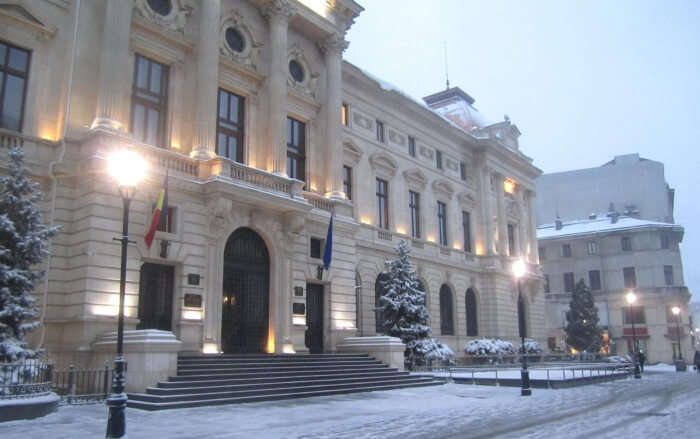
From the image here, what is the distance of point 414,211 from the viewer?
4272cm

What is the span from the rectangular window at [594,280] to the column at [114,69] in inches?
2409

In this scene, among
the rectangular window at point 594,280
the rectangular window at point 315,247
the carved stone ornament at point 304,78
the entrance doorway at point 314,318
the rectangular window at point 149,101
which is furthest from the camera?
the rectangular window at point 594,280

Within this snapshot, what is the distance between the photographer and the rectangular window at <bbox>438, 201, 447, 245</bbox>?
148 feet

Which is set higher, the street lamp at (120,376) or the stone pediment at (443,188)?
the stone pediment at (443,188)

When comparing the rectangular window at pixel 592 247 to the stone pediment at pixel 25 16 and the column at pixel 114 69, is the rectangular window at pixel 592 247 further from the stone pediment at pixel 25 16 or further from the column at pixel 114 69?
the stone pediment at pixel 25 16

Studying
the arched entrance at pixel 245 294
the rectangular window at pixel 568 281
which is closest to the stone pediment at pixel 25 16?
the arched entrance at pixel 245 294

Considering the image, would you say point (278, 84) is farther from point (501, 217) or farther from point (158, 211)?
point (501, 217)

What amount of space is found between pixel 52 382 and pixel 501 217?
39.5m

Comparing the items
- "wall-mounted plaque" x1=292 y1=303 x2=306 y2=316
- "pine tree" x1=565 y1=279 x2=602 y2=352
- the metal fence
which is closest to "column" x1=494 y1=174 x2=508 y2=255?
"pine tree" x1=565 y1=279 x2=602 y2=352

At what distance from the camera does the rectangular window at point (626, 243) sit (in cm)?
7000

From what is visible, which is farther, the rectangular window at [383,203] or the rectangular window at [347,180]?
the rectangular window at [383,203]

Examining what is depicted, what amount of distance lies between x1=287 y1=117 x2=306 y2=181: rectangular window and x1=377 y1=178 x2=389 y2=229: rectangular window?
9.26m

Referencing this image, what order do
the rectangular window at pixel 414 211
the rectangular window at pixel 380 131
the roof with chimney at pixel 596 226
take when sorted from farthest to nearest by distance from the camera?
the roof with chimney at pixel 596 226 < the rectangular window at pixel 414 211 < the rectangular window at pixel 380 131

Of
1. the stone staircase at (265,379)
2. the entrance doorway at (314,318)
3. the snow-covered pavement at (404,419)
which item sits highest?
the entrance doorway at (314,318)
